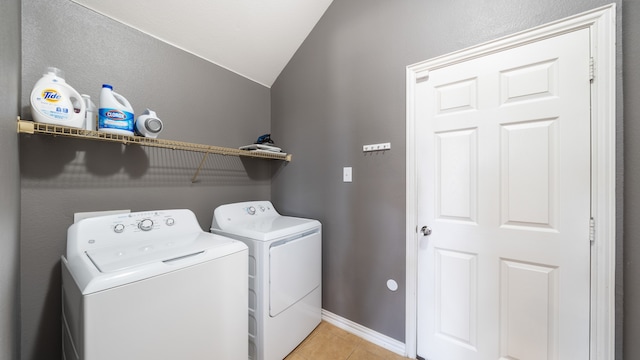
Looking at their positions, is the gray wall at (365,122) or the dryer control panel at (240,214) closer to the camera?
the gray wall at (365,122)

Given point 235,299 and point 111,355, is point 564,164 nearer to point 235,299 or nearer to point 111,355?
point 235,299

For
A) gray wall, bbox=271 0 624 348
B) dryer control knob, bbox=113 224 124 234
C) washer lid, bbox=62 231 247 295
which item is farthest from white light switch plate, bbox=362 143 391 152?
dryer control knob, bbox=113 224 124 234

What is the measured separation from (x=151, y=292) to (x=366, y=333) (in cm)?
152

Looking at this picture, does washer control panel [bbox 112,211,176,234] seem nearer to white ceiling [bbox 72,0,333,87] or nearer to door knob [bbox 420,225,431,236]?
white ceiling [bbox 72,0,333,87]

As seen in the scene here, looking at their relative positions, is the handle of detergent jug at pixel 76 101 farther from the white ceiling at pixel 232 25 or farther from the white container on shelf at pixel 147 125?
the white ceiling at pixel 232 25

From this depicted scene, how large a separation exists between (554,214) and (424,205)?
612 millimetres

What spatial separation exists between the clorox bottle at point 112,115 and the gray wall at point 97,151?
0.93ft

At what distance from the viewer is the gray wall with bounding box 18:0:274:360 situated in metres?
1.10

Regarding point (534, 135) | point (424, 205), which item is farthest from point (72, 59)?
point (534, 135)

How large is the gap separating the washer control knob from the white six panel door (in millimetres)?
1690

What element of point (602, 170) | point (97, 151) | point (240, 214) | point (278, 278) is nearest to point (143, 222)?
point (97, 151)

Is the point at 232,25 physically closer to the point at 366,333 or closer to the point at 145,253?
the point at 145,253

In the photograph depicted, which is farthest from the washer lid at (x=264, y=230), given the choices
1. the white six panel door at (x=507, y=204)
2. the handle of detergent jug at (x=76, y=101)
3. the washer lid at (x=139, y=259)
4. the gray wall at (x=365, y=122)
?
the handle of detergent jug at (x=76, y=101)

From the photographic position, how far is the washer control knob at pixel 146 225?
47.2 inches
